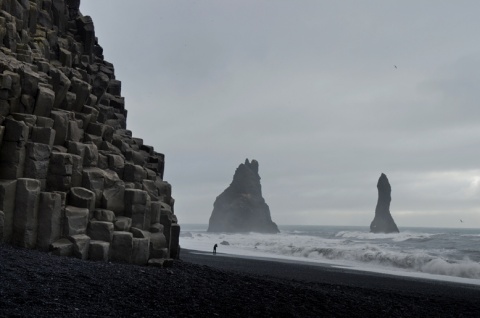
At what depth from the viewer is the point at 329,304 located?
50.0 feet

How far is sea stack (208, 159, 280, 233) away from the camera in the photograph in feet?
478

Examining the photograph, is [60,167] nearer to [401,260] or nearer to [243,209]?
[401,260]

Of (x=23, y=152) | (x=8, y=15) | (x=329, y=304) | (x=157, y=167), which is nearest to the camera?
(x=329, y=304)

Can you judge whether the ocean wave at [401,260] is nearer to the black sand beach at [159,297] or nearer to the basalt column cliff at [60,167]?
the black sand beach at [159,297]

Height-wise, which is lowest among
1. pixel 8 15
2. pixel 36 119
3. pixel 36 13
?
pixel 36 119

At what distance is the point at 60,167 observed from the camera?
1705cm

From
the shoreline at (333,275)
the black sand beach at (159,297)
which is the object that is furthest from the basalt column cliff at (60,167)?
the shoreline at (333,275)

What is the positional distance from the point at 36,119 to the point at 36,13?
7.13m

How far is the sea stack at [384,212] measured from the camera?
442 feet

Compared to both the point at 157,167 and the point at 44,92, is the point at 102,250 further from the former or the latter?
the point at 157,167

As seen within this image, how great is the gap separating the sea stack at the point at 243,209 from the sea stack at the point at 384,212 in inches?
1241

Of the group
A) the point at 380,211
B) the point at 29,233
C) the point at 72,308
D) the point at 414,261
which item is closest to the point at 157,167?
the point at 29,233

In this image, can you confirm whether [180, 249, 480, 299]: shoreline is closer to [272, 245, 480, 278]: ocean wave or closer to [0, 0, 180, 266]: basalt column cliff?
[272, 245, 480, 278]: ocean wave

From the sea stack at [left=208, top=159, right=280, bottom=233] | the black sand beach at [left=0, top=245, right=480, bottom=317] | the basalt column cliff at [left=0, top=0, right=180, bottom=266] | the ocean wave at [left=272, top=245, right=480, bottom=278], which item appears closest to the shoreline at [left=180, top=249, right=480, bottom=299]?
the ocean wave at [left=272, top=245, right=480, bottom=278]
